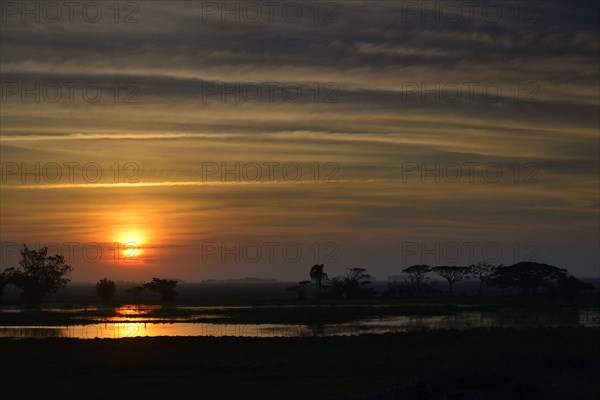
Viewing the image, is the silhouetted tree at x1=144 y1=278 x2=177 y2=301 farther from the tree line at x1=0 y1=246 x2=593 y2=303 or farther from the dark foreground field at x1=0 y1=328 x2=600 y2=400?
the dark foreground field at x1=0 y1=328 x2=600 y2=400

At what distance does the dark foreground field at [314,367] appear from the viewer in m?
26.4

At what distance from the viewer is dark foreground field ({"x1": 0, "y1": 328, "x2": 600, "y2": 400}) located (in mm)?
26375

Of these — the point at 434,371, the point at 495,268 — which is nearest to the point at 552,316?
the point at 434,371

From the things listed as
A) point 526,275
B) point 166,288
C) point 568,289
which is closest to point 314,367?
point 568,289

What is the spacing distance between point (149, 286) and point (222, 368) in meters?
115

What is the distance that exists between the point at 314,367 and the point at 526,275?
124330 mm

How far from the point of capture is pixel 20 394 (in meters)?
30.4

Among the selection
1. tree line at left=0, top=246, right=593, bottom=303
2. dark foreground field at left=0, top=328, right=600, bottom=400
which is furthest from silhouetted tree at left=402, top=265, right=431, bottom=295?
dark foreground field at left=0, top=328, right=600, bottom=400

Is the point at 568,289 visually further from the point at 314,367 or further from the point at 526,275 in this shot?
the point at 314,367

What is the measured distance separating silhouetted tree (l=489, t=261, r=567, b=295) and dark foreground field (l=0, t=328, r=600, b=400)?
334 ft

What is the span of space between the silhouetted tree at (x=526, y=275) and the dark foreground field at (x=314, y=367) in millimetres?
101663

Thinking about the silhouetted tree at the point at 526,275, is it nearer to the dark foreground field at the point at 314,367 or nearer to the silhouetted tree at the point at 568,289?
the silhouetted tree at the point at 568,289

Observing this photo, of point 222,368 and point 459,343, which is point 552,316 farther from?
point 222,368

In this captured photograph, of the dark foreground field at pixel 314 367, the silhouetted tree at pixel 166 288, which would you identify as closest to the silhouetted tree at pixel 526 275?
the silhouetted tree at pixel 166 288
